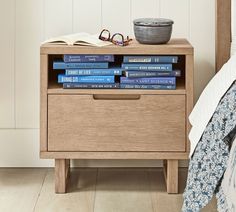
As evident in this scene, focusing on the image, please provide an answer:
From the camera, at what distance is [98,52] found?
218 centimetres

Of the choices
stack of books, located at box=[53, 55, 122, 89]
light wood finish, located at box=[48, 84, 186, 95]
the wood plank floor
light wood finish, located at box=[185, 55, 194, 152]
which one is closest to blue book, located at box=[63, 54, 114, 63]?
stack of books, located at box=[53, 55, 122, 89]

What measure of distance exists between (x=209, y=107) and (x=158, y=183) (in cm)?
69

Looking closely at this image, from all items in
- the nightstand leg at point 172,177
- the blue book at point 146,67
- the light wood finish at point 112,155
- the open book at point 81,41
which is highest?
the open book at point 81,41

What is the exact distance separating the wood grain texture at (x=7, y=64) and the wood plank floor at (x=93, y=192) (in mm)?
252

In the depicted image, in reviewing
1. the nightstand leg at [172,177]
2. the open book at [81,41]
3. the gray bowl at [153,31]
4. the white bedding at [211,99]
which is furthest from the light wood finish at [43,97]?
the white bedding at [211,99]

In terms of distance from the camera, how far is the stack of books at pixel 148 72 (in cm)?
220

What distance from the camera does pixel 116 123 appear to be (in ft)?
7.26

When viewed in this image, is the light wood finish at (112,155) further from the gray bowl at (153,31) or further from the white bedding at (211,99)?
the gray bowl at (153,31)

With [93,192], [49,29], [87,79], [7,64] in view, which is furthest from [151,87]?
[7,64]

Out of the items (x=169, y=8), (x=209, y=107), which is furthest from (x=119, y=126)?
(x=169, y=8)

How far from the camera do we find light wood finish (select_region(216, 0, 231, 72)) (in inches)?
94.1

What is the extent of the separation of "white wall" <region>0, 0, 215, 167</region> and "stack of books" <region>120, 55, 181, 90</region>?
0.39 metres

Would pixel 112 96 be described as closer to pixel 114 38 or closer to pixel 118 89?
pixel 118 89

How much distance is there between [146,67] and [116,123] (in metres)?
0.24
